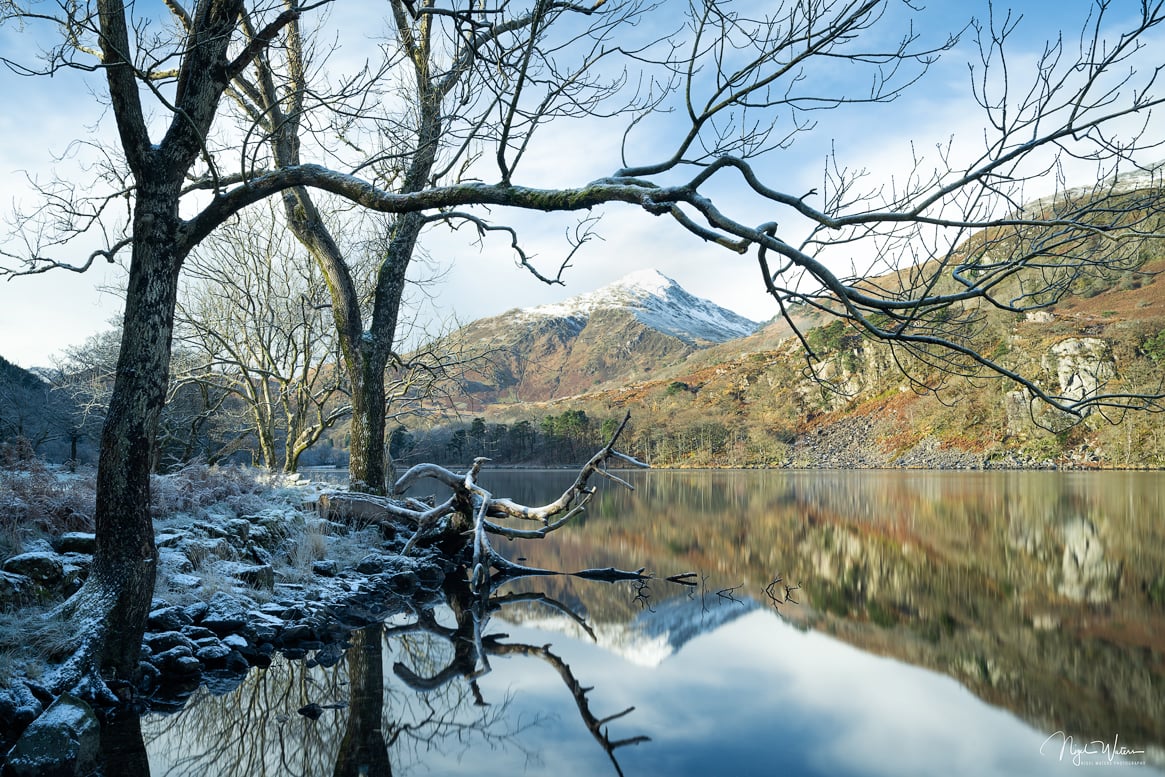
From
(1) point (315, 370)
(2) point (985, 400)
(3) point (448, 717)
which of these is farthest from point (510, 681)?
(2) point (985, 400)

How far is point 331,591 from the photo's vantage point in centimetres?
973

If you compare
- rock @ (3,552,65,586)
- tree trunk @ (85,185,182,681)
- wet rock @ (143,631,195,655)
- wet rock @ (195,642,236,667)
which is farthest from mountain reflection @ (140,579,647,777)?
rock @ (3,552,65,586)

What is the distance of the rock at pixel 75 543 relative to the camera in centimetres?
709

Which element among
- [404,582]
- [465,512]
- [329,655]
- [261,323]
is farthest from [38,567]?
[261,323]

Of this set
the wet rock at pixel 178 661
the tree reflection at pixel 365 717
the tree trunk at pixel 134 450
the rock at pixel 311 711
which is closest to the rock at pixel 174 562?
the wet rock at pixel 178 661

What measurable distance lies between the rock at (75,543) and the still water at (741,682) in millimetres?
2162

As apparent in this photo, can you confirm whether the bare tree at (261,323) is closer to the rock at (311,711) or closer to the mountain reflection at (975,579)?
the mountain reflection at (975,579)

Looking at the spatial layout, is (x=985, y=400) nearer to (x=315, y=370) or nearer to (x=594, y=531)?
(x=594, y=531)

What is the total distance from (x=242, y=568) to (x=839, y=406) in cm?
10082

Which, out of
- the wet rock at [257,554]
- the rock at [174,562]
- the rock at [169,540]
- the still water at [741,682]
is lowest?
the still water at [741,682]

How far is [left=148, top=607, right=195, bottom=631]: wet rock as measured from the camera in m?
6.70

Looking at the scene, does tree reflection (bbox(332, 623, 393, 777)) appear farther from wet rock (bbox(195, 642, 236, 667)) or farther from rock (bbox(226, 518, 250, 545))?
rock (bbox(226, 518, 250, 545))

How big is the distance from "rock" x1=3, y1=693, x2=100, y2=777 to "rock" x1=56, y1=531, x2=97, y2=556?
270cm

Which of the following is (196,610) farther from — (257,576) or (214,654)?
(257,576)
